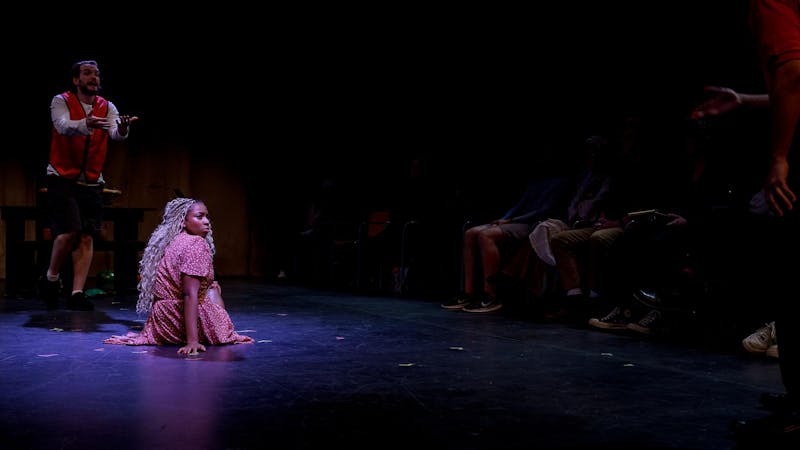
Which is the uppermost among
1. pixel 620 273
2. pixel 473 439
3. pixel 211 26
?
pixel 211 26

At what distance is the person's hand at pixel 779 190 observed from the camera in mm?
1601

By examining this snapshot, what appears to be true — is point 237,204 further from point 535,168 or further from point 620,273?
point 620,273

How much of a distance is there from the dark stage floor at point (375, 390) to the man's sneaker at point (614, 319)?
246 millimetres

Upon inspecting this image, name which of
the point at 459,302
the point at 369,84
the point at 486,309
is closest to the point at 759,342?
the point at 486,309

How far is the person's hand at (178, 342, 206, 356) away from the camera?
2.95m

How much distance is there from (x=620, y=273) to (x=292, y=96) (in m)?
5.70

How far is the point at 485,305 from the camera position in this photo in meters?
5.04

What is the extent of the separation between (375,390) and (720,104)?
4.19 ft

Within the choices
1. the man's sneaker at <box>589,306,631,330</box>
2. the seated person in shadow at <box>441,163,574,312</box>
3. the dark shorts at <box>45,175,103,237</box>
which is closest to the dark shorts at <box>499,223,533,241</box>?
the seated person in shadow at <box>441,163,574,312</box>

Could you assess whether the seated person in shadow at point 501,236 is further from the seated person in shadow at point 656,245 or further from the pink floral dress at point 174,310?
the pink floral dress at point 174,310

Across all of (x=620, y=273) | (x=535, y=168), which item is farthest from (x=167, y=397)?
(x=535, y=168)

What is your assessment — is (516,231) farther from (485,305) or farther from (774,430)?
(774,430)

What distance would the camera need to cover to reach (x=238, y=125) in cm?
905

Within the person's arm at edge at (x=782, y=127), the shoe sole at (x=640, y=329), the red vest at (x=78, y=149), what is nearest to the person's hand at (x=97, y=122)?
the red vest at (x=78, y=149)
